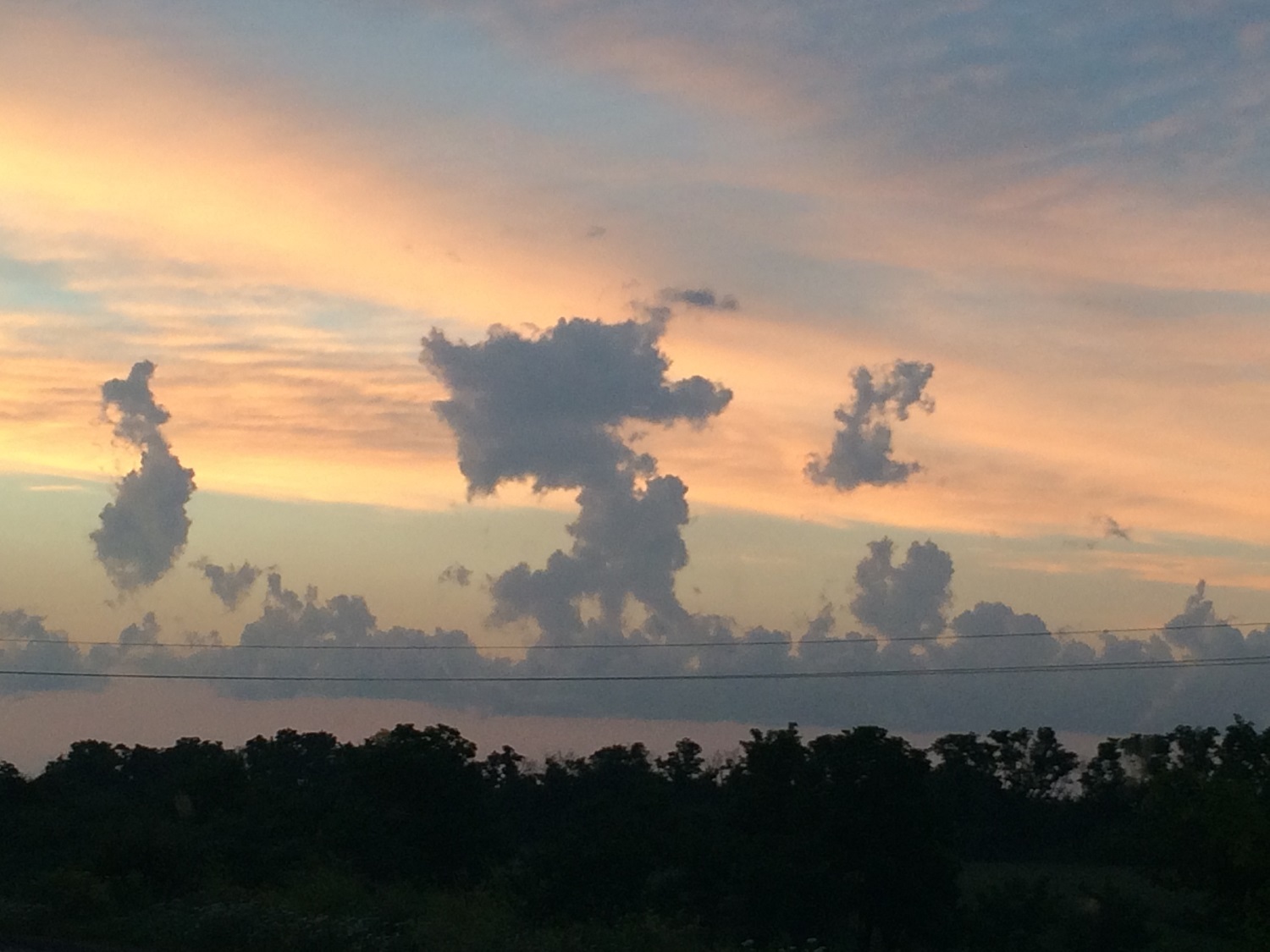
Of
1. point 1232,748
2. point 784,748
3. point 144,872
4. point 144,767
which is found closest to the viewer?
point 144,872

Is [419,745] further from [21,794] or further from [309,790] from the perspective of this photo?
[21,794]

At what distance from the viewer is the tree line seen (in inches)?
1586

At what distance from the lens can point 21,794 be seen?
9669 centimetres

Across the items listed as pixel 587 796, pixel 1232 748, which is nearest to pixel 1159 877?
pixel 1232 748

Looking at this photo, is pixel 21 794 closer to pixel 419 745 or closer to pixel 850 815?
pixel 419 745

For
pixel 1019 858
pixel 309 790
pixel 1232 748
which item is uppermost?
pixel 1232 748

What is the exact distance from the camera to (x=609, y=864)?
2021 inches

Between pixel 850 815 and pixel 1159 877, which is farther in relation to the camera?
pixel 850 815

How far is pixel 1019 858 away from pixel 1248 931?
106 m

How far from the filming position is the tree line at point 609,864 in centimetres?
4028

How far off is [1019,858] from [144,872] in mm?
106249

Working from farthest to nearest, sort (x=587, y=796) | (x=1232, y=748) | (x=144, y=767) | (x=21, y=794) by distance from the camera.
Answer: (x=144, y=767) → (x=587, y=796) → (x=21, y=794) → (x=1232, y=748)

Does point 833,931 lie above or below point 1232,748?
below

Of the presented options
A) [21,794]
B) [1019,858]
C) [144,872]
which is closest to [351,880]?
[144,872]
